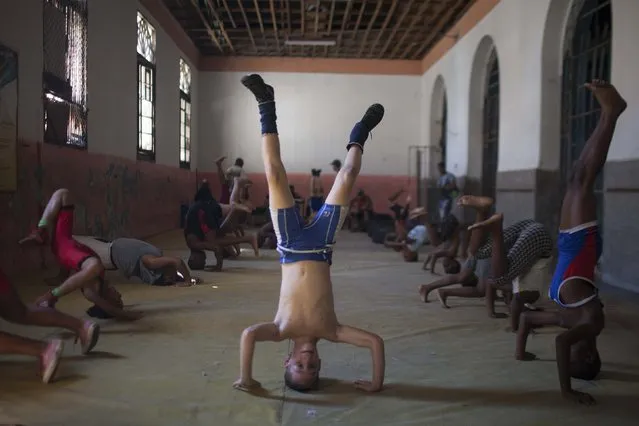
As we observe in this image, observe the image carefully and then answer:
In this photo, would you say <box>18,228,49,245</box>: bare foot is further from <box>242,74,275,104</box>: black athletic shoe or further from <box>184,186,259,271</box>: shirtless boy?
<box>184,186,259,271</box>: shirtless boy

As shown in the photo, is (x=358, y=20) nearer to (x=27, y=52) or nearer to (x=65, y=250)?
(x=27, y=52)

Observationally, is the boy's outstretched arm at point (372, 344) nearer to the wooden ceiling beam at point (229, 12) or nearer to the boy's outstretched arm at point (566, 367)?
the boy's outstretched arm at point (566, 367)

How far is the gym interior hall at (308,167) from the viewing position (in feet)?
10.9

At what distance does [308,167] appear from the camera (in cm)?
1822

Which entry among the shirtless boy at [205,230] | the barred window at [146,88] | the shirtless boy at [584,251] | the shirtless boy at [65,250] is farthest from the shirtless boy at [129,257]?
the barred window at [146,88]

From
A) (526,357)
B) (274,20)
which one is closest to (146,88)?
(274,20)

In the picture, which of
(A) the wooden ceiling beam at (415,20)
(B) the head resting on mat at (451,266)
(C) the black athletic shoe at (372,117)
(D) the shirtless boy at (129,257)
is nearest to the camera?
(C) the black athletic shoe at (372,117)

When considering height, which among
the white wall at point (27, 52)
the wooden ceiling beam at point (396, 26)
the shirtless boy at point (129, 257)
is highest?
the wooden ceiling beam at point (396, 26)

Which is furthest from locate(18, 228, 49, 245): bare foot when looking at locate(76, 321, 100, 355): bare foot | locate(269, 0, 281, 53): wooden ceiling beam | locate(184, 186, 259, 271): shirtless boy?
locate(269, 0, 281, 53): wooden ceiling beam

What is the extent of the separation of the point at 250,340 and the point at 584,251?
1.96 meters

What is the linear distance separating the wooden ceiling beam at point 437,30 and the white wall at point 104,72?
6281 millimetres

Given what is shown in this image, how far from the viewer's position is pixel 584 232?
3453mm

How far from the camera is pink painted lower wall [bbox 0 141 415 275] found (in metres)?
6.62

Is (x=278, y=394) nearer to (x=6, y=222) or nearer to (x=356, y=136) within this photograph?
(x=356, y=136)
